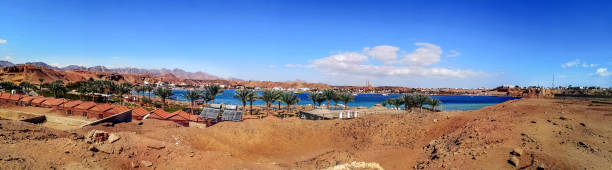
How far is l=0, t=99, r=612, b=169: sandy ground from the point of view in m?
10.4

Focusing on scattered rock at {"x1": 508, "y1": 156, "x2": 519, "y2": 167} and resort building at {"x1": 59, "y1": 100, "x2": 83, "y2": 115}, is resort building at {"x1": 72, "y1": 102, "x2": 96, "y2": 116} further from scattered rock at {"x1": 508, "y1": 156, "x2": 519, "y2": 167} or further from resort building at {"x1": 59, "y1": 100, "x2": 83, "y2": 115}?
scattered rock at {"x1": 508, "y1": 156, "x2": 519, "y2": 167}

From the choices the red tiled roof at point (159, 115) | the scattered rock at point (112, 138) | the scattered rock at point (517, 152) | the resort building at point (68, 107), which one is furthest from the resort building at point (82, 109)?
the scattered rock at point (517, 152)

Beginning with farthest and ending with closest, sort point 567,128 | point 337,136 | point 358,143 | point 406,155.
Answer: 1. point 337,136
2. point 358,143
3. point 406,155
4. point 567,128

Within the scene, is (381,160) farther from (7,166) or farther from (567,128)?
(7,166)

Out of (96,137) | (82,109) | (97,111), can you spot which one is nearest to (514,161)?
(96,137)

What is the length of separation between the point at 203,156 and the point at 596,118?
20886 millimetres

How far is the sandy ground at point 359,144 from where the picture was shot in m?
10.4

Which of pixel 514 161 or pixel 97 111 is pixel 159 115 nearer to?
pixel 97 111

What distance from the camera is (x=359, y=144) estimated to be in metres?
19.2

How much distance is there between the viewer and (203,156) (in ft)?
44.0

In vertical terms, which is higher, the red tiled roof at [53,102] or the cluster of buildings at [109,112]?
the red tiled roof at [53,102]

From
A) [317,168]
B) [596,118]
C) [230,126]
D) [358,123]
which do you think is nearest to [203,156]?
[317,168]

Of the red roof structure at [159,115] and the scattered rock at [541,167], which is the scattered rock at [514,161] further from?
the red roof structure at [159,115]

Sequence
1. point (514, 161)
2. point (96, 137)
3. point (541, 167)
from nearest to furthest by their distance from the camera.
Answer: point (541, 167)
point (514, 161)
point (96, 137)
